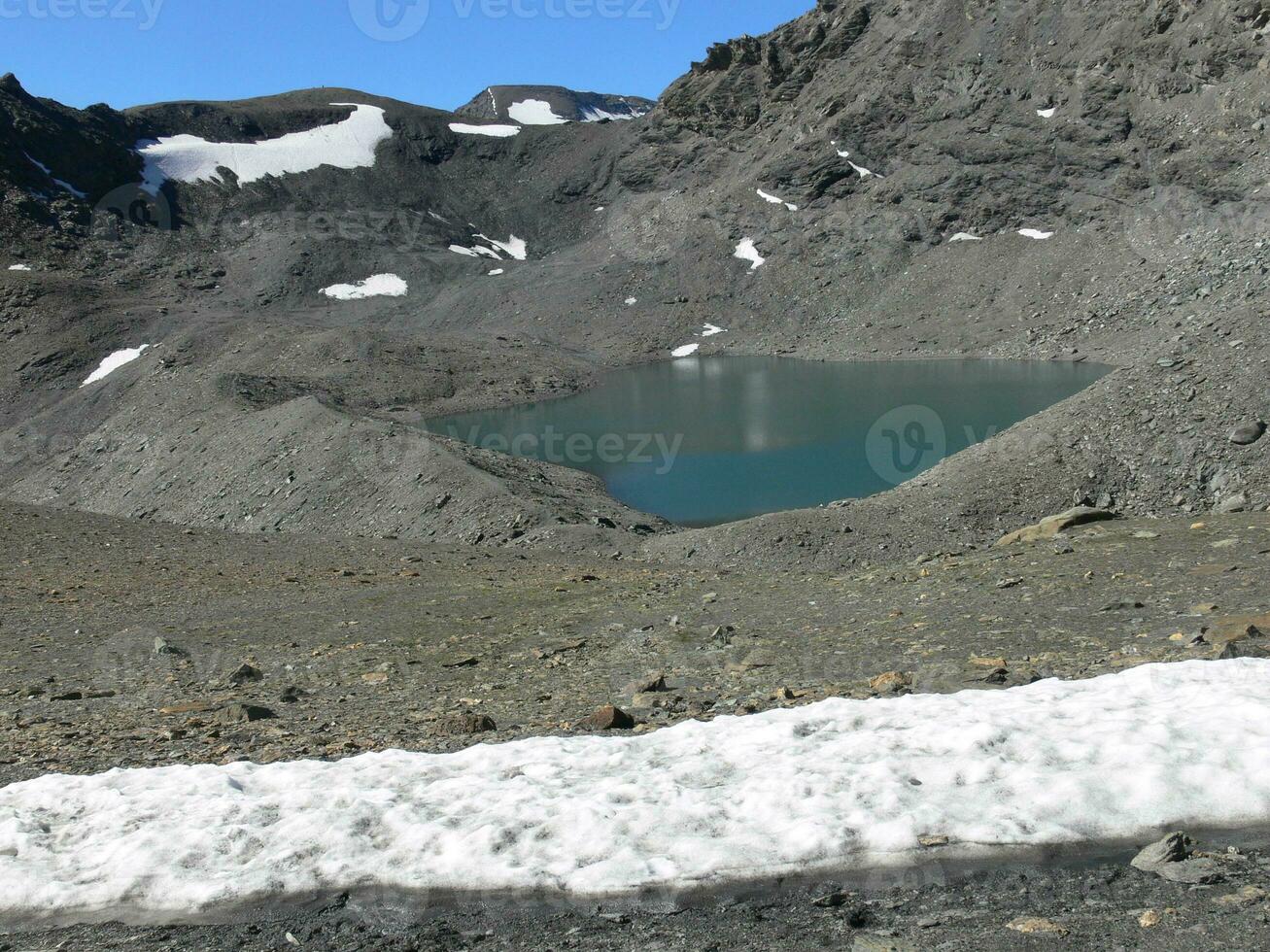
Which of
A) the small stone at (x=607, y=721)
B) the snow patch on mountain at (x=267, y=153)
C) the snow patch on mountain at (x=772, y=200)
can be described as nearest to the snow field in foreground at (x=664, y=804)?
the small stone at (x=607, y=721)

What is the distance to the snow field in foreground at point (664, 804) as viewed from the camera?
18.9ft

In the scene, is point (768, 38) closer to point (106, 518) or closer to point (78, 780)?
point (106, 518)

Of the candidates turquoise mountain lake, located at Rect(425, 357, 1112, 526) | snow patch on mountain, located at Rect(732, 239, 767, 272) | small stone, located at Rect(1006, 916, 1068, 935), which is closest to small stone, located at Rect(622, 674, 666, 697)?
small stone, located at Rect(1006, 916, 1068, 935)

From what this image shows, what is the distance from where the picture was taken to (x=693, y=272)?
87.1 meters

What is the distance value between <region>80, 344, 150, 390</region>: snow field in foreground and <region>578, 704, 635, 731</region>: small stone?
187 feet

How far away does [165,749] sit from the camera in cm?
880

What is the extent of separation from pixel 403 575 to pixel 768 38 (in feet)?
313

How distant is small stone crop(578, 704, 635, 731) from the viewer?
8578mm

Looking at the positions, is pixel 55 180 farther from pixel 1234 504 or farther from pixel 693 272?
pixel 1234 504

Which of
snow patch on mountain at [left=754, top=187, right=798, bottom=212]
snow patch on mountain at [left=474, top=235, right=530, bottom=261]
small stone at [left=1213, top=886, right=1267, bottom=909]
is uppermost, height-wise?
snow patch on mountain at [left=474, top=235, right=530, bottom=261]

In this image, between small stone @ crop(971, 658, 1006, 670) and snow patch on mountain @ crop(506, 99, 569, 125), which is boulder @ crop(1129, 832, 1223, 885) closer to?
small stone @ crop(971, 658, 1006, 670)

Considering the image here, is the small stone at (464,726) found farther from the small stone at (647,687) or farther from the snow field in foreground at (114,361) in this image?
the snow field in foreground at (114,361)

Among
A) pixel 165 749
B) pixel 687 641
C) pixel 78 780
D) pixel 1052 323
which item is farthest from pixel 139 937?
pixel 1052 323

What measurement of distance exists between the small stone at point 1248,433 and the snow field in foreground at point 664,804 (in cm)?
1516
